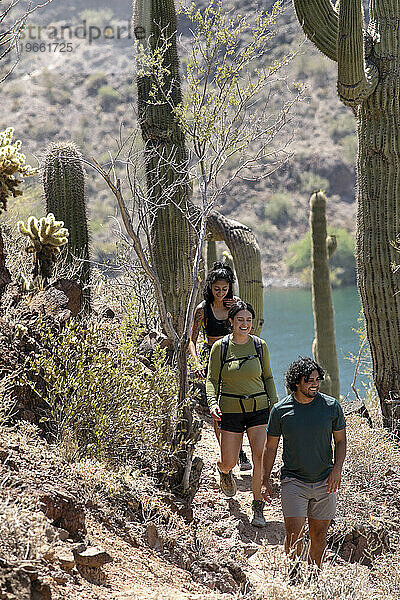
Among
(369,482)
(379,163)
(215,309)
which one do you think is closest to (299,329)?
(379,163)

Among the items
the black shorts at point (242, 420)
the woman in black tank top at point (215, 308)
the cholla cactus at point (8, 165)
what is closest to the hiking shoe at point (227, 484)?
the black shorts at point (242, 420)

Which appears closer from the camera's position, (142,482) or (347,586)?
(347,586)

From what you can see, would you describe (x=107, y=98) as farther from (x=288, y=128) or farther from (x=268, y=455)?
(x=268, y=455)

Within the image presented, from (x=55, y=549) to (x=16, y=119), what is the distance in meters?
39.5

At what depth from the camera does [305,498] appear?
4.48m

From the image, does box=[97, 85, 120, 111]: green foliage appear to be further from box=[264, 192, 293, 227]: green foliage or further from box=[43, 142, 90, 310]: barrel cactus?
box=[43, 142, 90, 310]: barrel cactus

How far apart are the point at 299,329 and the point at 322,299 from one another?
1297cm

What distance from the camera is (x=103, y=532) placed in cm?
441

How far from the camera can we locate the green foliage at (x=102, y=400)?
5203 millimetres

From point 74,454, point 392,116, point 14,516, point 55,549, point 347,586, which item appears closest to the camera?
point 14,516

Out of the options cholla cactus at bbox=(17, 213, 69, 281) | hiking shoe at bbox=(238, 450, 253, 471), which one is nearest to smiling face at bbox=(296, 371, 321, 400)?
hiking shoe at bbox=(238, 450, 253, 471)

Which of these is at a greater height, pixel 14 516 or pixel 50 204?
pixel 50 204

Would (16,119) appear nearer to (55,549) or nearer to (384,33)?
(384,33)

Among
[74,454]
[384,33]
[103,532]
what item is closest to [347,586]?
[103,532]
